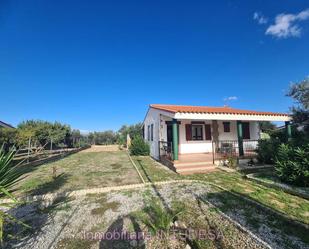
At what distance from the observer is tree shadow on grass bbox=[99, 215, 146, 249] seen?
313 centimetres

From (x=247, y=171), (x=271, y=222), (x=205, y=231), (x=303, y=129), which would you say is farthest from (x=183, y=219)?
(x=303, y=129)

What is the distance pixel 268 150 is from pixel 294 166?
133 inches

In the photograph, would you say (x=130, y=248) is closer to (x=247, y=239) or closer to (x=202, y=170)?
(x=247, y=239)

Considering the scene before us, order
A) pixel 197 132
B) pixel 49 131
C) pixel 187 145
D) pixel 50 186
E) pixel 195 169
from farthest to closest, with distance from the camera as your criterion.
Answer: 1. pixel 49 131
2. pixel 197 132
3. pixel 187 145
4. pixel 195 169
5. pixel 50 186

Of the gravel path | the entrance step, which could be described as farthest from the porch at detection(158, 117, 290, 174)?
the gravel path

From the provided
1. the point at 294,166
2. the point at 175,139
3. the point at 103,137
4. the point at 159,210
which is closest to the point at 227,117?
the point at 175,139

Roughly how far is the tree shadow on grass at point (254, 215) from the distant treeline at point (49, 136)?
21.8ft

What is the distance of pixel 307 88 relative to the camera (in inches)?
444

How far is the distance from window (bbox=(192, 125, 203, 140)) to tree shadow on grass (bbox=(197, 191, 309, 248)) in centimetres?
828

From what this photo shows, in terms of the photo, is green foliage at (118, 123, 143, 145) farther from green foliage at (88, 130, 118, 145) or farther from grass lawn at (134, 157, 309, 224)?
grass lawn at (134, 157, 309, 224)

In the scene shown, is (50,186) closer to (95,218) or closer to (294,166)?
(95,218)

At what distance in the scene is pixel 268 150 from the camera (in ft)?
29.7

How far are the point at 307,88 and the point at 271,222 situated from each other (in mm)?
11618

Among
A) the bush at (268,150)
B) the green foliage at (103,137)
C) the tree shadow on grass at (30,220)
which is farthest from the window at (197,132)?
the green foliage at (103,137)
